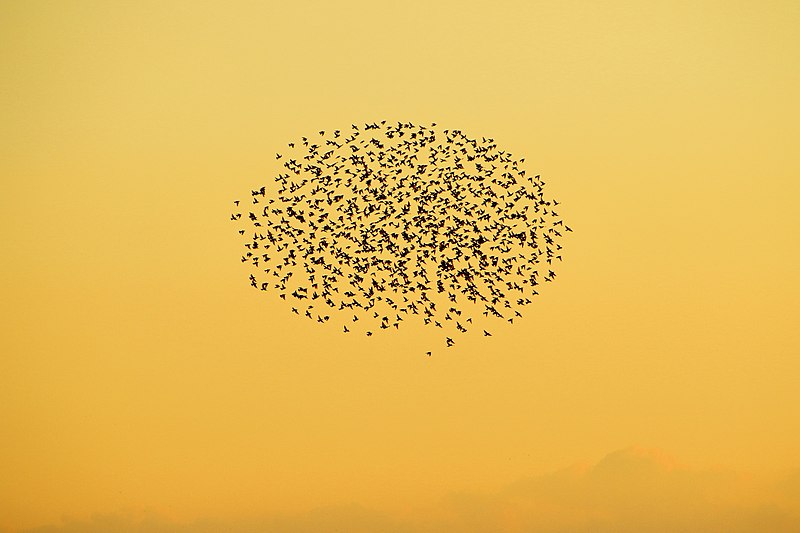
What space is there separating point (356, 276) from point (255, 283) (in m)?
1.34

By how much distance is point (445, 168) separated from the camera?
553 inches

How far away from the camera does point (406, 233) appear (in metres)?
13.8

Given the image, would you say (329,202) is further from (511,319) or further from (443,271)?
(511,319)

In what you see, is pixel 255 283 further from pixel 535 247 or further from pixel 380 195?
pixel 535 247

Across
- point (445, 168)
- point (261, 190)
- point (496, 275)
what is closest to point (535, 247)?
point (496, 275)

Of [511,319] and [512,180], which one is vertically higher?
Answer: [512,180]

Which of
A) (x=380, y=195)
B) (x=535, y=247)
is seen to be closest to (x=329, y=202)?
(x=380, y=195)

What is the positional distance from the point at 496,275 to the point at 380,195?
1846mm

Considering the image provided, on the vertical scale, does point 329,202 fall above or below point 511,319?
above

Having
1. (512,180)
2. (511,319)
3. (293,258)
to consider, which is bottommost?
(511,319)

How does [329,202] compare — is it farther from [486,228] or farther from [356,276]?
[486,228]

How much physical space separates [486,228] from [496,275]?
0.64 m

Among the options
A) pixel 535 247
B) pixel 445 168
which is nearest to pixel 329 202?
pixel 445 168

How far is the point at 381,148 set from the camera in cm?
1402
